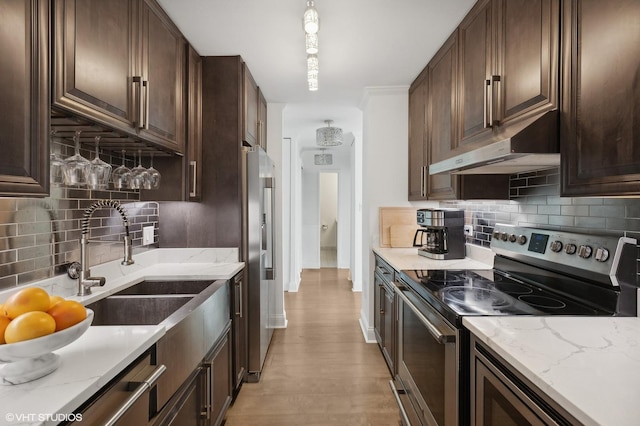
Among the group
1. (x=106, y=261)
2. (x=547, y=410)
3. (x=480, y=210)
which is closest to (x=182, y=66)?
(x=106, y=261)

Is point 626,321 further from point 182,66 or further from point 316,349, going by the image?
point 182,66

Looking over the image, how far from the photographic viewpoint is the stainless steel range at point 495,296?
49.0 inches

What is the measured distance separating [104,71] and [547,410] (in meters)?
1.89

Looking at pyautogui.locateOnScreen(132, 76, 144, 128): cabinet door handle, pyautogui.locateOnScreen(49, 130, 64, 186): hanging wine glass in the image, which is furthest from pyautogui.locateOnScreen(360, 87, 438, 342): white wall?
pyautogui.locateOnScreen(49, 130, 64, 186): hanging wine glass

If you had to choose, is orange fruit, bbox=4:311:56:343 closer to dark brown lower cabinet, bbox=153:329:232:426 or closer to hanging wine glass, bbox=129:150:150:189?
dark brown lower cabinet, bbox=153:329:232:426

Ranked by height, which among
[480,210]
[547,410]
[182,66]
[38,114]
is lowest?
[547,410]

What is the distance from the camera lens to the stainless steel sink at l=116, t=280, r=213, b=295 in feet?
6.57

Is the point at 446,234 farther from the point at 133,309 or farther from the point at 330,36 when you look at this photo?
the point at 133,309

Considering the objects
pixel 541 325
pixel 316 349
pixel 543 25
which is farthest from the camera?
pixel 316 349

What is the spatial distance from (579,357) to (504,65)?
53.0 inches

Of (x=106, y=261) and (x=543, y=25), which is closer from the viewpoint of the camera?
(x=543, y=25)

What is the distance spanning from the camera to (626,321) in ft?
3.82

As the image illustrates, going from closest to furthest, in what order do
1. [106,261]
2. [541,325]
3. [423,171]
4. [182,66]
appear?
1. [541,325]
2. [106,261]
3. [182,66]
4. [423,171]

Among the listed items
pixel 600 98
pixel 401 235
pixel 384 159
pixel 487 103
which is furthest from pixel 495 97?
pixel 401 235
